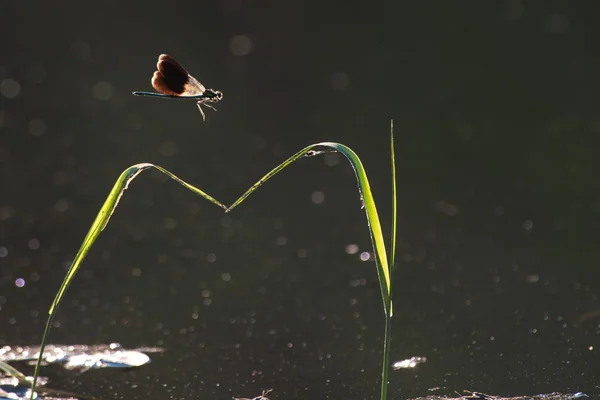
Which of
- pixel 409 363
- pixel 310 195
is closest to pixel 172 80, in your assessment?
pixel 409 363

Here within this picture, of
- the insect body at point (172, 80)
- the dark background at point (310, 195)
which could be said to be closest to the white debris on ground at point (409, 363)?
the dark background at point (310, 195)

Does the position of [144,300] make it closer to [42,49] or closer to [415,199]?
[415,199]

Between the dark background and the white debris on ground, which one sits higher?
the dark background

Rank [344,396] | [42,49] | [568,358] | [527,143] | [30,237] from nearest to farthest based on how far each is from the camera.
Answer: [344,396] → [568,358] → [30,237] → [527,143] → [42,49]

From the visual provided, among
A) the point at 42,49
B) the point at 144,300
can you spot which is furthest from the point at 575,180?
the point at 42,49

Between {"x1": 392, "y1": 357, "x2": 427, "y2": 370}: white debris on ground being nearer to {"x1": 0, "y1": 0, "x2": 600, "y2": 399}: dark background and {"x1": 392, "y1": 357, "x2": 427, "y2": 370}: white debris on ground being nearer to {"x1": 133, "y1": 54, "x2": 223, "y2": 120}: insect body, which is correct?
{"x1": 0, "y1": 0, "x2": 600, "y2": 399}: dark background

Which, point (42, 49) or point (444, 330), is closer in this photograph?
point (444, 330)

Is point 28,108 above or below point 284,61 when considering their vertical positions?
below

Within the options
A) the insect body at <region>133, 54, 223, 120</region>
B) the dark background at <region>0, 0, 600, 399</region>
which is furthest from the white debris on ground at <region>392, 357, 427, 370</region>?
the insect body at <region>133, 54, 223, 120</region>

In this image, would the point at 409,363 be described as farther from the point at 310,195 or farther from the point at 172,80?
the point at 310,195

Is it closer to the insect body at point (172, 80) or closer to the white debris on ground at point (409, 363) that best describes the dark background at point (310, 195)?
the white debris on ground at point (409, 363)
